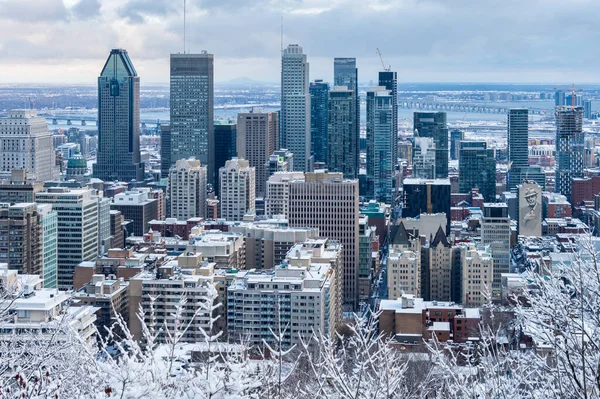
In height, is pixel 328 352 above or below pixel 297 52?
below

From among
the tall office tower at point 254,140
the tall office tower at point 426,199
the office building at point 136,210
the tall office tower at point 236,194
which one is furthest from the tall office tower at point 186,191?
the tall office tower at point 254,140

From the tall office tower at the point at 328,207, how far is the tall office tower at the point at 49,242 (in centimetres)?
661

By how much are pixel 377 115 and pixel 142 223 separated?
22.3 m

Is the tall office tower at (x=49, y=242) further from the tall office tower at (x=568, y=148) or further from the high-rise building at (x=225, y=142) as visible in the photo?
the tall office tower at (x=568, y=148)

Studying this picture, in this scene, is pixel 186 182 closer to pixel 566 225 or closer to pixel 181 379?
pixel 566 225

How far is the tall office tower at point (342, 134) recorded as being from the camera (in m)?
55.2

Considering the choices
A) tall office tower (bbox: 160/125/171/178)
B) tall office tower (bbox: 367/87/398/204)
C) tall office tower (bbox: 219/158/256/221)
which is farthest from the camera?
tall office tower (bbox: 160/125/171/178)

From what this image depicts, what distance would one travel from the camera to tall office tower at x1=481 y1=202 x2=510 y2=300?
95.8 ft

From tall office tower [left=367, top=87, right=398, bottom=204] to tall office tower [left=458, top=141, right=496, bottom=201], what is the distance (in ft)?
12.2

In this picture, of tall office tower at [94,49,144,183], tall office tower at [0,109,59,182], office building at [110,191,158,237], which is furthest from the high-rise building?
office building at [110,191,158,237]

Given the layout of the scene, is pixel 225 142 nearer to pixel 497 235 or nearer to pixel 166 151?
pixel 166 151

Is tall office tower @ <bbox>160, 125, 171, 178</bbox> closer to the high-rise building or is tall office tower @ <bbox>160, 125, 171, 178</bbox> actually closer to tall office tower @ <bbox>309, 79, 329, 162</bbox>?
the high-rise building

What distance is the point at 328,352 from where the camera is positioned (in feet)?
14.9

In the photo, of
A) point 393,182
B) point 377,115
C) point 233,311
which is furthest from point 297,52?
point 233,311
